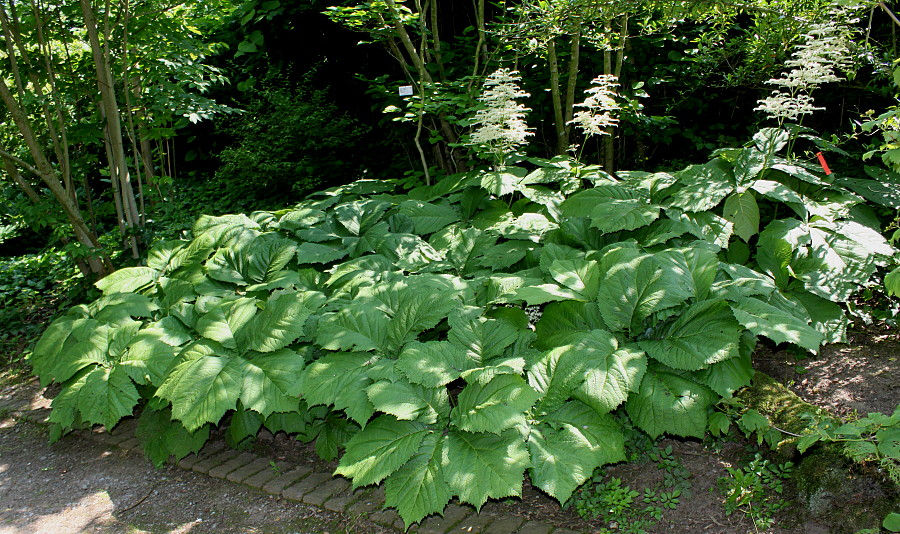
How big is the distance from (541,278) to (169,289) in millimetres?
2139

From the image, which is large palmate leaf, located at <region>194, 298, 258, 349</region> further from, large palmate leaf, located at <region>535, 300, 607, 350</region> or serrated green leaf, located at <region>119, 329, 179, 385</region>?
large palmate leaf, located at <region>535, 300, 607, 350</region>

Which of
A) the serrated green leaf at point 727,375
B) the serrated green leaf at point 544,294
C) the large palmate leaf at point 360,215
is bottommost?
the serrated green leaf at point 727,375

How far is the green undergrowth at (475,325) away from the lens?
266 cm

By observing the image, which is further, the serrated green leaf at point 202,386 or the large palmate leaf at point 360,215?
the large palmate leaf at point 360,215

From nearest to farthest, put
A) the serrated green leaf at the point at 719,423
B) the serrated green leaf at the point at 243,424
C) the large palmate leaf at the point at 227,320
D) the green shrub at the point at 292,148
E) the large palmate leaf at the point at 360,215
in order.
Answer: the serrated green leaf at the point at 719,423, the large palmate leaf at the point at 227,320, the serrated green leaf at the point at 243,424, the large palmate leaf at the point at 360,215, the green shrub at the point at 292,148

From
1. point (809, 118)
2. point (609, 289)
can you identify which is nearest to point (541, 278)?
point (609, 289)

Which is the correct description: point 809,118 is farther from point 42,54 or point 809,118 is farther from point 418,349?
point 42,54

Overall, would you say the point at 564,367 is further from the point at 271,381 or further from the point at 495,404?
the point at 271,381

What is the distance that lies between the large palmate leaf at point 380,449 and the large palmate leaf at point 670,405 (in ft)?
2.93

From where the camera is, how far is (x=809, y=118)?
5969 mm

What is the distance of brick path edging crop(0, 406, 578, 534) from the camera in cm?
280

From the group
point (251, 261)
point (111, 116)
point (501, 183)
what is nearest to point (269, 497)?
point (251, 261)

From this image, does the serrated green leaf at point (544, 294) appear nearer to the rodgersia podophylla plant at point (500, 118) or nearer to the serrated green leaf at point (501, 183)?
the serrated green leaf at point (501, 183)

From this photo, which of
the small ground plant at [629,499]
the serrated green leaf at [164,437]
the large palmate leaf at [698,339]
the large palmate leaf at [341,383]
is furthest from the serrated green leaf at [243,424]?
the large palmate leaf at [698,339]
